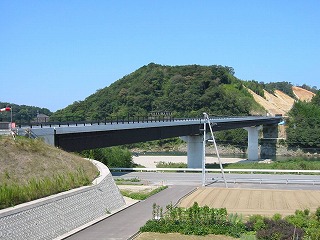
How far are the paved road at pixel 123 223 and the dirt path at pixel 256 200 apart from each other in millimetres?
2372

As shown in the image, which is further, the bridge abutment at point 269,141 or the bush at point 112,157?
the bridge abutment at point 269,141

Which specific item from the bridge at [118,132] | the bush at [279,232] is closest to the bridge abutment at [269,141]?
the bridge at [118,132]

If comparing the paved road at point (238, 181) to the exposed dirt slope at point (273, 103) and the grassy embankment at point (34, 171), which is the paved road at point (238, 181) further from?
the exposed dirt slope at point (273, 103)

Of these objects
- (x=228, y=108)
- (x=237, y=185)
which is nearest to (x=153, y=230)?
(x=237, y=185)

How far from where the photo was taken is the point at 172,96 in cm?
12444

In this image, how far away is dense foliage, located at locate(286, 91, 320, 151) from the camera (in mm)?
101625

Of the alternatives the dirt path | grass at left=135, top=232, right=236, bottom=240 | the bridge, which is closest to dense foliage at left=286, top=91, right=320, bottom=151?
the bridge

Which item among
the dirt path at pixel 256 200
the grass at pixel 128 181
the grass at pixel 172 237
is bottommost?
the grass at pixel 128 181

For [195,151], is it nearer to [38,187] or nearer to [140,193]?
[140,193]

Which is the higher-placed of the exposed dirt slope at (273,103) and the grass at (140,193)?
the exposed dirt slope at (273,103)

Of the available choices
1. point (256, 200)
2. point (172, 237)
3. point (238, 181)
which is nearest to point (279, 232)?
point (172, 237)

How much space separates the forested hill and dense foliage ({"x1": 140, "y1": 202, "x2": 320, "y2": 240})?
91067mm

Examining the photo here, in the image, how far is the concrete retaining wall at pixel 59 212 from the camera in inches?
685

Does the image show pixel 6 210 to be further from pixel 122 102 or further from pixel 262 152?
pixel 122 102
